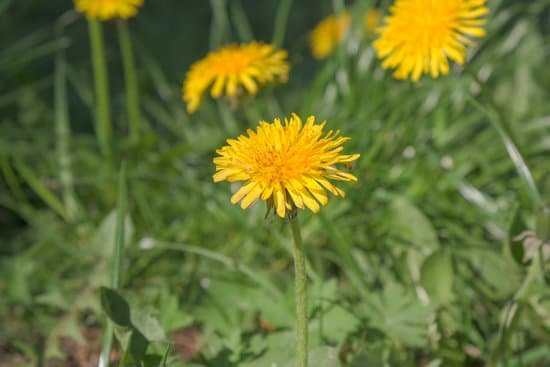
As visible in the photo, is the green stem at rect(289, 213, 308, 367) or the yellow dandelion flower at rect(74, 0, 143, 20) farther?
the yellow dandelion flower at rect(74, 0, 143, 20)

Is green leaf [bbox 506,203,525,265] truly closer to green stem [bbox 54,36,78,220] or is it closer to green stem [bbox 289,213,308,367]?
green stem [bbox 289,213,308,367]

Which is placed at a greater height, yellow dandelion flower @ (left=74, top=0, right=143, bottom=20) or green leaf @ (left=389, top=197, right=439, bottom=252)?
yellow dandelion flower @ (left=74, top=0, right=143, bottom=20)

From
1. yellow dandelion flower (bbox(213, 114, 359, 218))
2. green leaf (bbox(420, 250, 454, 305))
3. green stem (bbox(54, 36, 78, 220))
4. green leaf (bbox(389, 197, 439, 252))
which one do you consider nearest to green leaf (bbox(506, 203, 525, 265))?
green leaf (bbox(420, 250, 454, 305))

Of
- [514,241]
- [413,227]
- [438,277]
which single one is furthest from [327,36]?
[514,241]

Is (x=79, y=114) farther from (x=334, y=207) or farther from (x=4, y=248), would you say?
(x=334, y=207)

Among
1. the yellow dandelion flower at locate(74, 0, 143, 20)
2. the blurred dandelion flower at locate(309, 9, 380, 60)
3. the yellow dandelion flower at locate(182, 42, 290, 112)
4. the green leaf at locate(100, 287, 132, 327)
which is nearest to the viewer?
the green leaf at locate(100, 287, 132, 327)

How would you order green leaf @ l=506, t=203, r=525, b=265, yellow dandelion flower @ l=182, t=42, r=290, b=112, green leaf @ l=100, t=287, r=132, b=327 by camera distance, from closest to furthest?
green leaf @ l=100, t=287, r=132, b=327 < green leaf @ l=506, t=203, r=525, b=265 < yellow dandelion flower @ l=182, t=42, r=290, b=112
